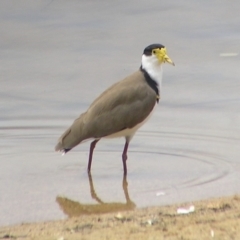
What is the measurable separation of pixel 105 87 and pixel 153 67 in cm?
241

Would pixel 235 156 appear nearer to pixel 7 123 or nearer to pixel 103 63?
pixel 7 123

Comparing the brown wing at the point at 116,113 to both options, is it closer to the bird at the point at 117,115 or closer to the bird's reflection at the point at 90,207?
the bird at the point at 117,115

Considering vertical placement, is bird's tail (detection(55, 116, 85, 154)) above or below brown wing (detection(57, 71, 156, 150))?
below

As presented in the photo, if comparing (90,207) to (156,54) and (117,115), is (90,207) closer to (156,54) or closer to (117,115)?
(117,115)

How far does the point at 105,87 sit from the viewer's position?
11.4 m

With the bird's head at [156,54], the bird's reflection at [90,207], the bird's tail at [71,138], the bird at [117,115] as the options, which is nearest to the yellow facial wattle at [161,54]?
the bird's head at [156,54]

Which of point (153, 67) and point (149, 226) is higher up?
point (149, 226)

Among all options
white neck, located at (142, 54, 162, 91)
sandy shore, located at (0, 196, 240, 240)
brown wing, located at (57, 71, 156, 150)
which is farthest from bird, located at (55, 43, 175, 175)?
sandy shore, located at (0, 196, 240, 240)

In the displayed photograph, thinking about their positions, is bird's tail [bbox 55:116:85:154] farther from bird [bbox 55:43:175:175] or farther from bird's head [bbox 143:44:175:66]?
bird's head [bbox 143:44:175:66]

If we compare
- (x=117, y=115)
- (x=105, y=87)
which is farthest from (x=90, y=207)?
(x=105, y=87)

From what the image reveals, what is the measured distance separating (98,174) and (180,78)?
11.3 feet

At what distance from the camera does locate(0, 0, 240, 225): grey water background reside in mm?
7871

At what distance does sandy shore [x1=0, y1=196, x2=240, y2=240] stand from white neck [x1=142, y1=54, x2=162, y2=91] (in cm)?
226

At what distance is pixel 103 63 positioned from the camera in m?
12.2
